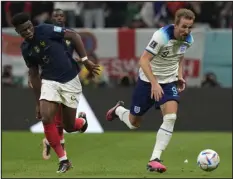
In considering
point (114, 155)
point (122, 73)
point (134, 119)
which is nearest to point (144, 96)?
point (134, 119)

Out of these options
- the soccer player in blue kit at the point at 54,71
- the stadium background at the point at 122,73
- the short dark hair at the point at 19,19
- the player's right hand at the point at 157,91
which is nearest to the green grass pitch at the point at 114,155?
the stadium background at the point at 122,73

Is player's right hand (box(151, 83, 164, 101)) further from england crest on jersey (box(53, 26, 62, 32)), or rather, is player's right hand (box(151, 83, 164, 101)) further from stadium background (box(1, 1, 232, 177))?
stadium background (box(1, 1, 232, 177))

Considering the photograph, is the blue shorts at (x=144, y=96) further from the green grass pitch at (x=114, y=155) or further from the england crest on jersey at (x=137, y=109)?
the green grass pitch at (x=114, y=155)

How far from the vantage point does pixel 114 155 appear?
1772 centimetres

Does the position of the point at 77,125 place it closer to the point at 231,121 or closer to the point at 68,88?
the point at 68,88

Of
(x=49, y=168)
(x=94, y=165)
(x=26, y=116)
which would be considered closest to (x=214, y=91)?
(x=26, y=116)

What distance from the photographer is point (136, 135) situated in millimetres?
21344

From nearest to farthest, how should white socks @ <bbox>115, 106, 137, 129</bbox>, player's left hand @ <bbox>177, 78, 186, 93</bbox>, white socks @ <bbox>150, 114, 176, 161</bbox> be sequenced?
white socks @ <bbox>150, 114, 176, 161</bbox> → player's left hand @ <bbox>177, 78, 186, 93</bbox> → white socks @ <bbox>115, 106, 137, 129</bbox>

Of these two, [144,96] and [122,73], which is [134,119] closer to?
[144,96]

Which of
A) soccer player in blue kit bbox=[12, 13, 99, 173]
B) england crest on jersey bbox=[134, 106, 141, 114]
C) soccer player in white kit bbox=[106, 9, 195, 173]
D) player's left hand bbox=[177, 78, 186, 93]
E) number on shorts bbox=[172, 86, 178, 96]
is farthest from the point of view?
england crest on jersey bbox=[134, 106, 141, 114]

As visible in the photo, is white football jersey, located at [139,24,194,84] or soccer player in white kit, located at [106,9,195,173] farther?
white football jersey, located at [139,24,194,84]

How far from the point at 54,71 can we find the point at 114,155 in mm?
5455

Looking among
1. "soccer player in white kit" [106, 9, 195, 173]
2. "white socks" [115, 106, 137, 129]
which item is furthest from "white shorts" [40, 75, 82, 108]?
"white socks" [115, 106, 137, 129]

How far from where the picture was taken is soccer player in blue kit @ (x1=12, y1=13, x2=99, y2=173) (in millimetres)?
12117
